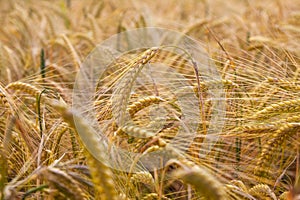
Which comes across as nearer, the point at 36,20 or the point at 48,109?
the point at 48,109

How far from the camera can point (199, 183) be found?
2.60ft

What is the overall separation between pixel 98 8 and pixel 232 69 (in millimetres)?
2067

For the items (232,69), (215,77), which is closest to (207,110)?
(215,77)

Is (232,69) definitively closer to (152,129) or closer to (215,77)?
(215,77)

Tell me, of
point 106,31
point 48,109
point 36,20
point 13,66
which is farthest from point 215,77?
point 36,20

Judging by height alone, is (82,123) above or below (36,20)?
below

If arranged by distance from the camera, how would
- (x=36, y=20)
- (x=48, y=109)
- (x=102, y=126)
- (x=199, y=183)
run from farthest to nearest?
(x=36, y=20), (x=48, y=109), (x=102, y=126), (x=199, y=183)

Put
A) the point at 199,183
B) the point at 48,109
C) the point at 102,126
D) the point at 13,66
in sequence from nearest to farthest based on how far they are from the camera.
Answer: the point at 199,183 < the point at 102,126 < the point at 48,109 < the point at 13,66

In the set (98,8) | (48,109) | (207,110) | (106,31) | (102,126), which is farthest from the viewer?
(98,8)

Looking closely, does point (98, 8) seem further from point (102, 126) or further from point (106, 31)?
point (102, 126)

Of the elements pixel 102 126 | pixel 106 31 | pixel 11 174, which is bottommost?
pixel 11 174

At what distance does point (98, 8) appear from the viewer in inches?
134

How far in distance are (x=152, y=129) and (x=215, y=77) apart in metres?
0.29

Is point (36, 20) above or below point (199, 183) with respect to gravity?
above
